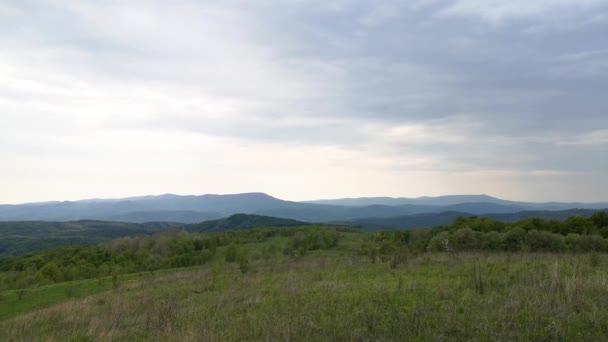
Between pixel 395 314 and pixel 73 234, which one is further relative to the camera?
pixel 73 234

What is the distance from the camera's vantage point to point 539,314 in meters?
6.22

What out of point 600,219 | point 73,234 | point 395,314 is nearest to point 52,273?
point 395,314

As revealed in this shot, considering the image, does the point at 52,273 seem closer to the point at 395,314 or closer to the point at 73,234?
the point at 395,314

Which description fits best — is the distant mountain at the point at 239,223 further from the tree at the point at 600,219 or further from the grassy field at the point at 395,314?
the grassy field at the point at 395,314

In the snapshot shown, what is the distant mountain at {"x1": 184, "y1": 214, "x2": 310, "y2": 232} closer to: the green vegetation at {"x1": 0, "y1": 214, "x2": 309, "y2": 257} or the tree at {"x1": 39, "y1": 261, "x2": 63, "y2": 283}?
the green vegetation at {"x1": 0, "y1": 214, "x2": 309, "y2": 257}

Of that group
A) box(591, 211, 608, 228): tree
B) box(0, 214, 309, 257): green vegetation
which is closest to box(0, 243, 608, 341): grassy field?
box(591, 211, 608, 228): tree

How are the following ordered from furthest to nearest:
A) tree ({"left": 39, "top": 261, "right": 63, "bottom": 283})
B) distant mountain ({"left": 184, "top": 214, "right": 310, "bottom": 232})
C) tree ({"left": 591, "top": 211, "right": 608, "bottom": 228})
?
distant mountain ({"left": 184, "top": 214, "right": 310, "bottom": 232}) < tree ({"left": 39, "top": 261, "right": 63, "bottom": 283}) < tree ({"left": 591, "top": 211, "right": 608, "bottom": 228})

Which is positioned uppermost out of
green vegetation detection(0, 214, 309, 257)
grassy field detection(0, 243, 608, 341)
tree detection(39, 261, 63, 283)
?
grassy field detection(0, 243, 608, 341)

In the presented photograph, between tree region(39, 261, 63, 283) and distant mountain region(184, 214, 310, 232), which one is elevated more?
tree region(39, 261, 63, 283)

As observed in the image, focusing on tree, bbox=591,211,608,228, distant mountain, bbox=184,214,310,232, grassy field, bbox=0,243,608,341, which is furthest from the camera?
distant mountain, bbox=184,214,310,232

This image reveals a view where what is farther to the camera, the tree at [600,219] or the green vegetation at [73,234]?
the green vegetation at [73,234]

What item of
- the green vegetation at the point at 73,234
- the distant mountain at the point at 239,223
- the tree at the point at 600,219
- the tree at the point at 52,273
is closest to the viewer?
the tree at the point at 600,219

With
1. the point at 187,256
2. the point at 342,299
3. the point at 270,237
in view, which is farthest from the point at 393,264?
the point at 270,237

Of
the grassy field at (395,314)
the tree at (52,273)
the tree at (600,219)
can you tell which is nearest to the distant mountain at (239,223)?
the tree at (52,273)
